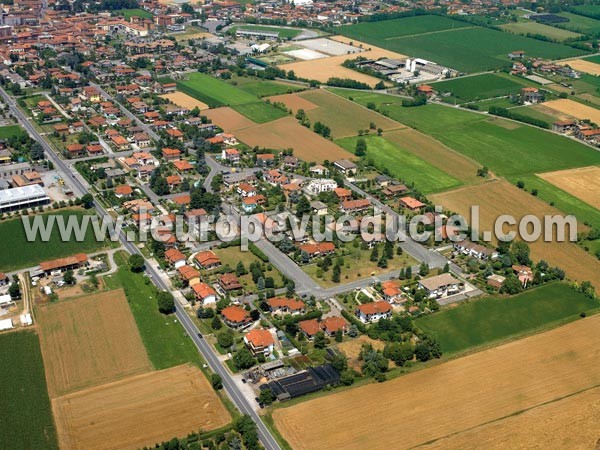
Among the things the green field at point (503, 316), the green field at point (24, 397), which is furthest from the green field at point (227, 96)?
the green field at point (24, 397)

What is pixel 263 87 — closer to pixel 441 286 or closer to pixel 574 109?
pixel 574 109

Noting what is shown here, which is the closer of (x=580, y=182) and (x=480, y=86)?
(x=580, y=182)

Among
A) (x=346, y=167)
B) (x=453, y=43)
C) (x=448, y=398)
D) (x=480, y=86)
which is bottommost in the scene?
(x=448, y=398)

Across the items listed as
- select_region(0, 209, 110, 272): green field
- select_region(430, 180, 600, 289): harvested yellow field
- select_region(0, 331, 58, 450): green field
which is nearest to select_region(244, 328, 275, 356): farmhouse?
select_region(0, 331, 58, 450): green field

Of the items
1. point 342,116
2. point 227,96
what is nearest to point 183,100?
point 227,96

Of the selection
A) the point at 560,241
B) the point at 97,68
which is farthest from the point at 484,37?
the point at 560,241

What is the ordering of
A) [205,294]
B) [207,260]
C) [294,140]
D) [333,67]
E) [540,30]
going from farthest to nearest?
[540,30] < [333,67] < [294,140] < [207,260] < [205,294]
